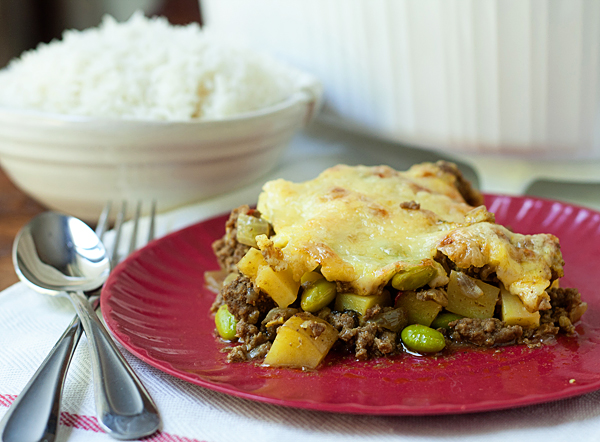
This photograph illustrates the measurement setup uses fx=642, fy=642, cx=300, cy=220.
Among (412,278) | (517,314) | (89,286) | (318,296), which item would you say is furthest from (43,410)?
(517,314)

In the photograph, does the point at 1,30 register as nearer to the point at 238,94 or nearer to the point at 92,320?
the point at 238,94

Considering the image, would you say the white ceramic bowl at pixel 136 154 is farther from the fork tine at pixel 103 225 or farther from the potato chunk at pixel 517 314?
the potato chunk at pixel 517 314

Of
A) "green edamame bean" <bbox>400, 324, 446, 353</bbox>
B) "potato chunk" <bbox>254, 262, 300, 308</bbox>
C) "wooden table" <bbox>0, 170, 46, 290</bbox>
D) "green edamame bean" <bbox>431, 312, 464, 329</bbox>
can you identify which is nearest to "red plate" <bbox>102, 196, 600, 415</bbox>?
"green edamame bean" <bbox>400, 324, 446, 353</bbox>

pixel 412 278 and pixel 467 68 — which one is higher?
pixel 467 68

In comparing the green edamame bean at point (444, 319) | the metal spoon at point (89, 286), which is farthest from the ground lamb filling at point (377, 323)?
the metal spoon at point (89, 286)

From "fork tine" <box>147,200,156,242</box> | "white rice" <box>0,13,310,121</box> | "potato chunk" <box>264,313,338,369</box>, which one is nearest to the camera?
"potato chunk" <box>264,313,338,369</box>

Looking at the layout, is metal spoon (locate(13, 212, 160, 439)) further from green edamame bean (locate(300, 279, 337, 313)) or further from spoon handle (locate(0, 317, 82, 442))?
green edamame bean (locate(300, 279, 337, 313))

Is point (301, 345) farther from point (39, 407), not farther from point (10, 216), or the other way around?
point (10, 216)

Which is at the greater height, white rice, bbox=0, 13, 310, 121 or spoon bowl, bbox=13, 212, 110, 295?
white rice, bbox=0, 13, 310, 121
